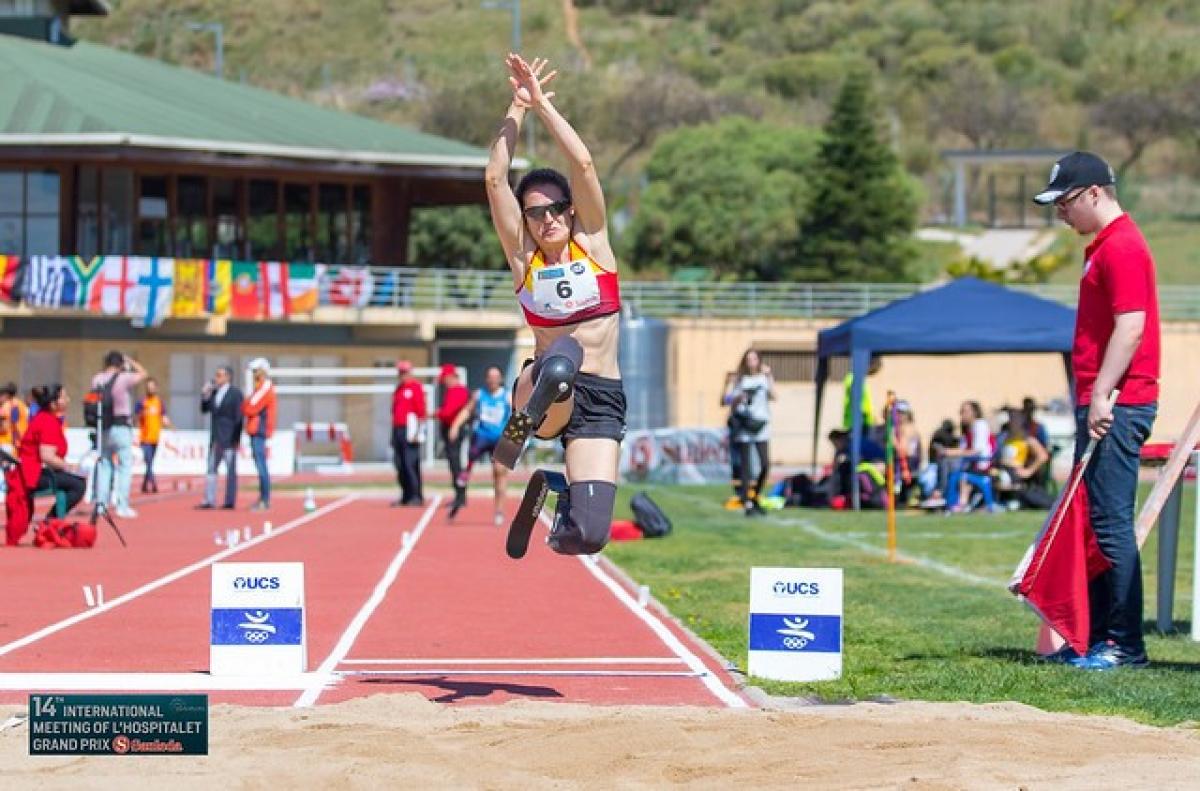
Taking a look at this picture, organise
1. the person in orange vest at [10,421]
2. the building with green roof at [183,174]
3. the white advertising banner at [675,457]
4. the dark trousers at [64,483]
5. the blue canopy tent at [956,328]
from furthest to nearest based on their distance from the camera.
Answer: the building with green roof at [183,174]
the white advertising banner at [675,457]
the blue canopy tent at [956,328]
the person in orange vest at [10,421]
the dark trousers at [64,483]

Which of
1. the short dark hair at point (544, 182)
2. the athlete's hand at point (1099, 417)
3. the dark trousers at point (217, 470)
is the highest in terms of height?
the short dark hair at point (544, 182)

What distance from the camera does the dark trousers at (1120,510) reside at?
34.8ft

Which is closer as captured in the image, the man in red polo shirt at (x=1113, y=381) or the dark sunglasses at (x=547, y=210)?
the dark sunglasses at (x=547, y=210)

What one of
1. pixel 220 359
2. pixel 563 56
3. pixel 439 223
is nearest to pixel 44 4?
pixel 220 359

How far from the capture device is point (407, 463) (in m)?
27.5

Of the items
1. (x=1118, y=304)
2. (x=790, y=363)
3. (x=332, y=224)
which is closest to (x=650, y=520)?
(x=1118, y=304)

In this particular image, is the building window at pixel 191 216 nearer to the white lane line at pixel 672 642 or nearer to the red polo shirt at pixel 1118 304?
the white lane line at pixel 672 642

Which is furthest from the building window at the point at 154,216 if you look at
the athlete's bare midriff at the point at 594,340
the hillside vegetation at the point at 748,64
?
the athlete's bare midriff at the point at 594,340

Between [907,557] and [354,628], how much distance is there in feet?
24.9

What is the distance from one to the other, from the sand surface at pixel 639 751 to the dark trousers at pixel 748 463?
1590 cm

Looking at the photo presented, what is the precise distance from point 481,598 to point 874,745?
23.9 ft

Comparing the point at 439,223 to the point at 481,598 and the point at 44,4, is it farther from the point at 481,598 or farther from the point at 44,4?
the point at 481,598

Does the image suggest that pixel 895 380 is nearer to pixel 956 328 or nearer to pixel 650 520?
pixel 956 328

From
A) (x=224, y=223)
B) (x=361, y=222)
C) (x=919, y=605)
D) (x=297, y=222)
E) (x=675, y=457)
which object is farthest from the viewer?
(x=361, y=222)
